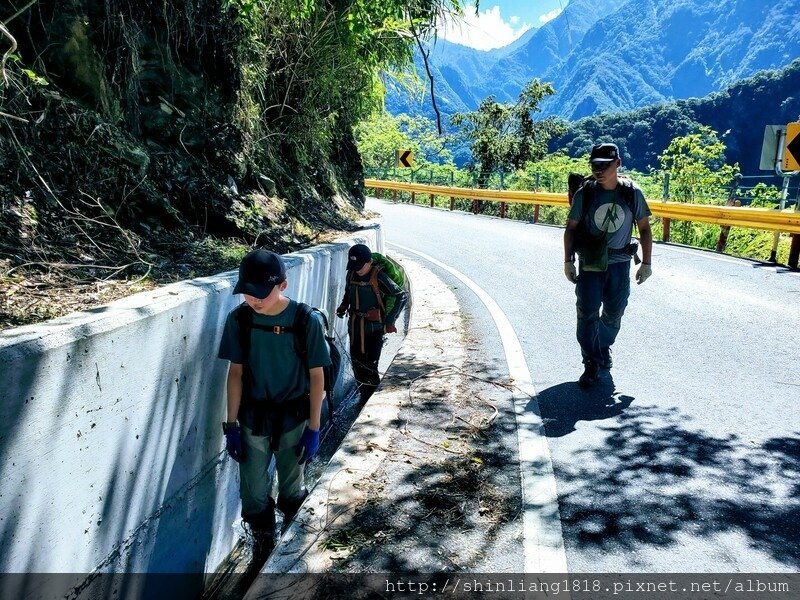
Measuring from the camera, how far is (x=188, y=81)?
5.87 metres

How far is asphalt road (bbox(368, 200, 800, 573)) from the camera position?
2.73m

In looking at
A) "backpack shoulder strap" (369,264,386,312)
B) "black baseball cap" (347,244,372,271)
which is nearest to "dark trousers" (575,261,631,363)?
"backpack shoulder strap" (369,264,386,312)

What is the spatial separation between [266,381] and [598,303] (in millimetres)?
3050

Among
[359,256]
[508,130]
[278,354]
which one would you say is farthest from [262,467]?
[508,130]

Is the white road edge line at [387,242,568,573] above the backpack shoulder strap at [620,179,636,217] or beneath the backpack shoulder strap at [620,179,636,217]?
beneath

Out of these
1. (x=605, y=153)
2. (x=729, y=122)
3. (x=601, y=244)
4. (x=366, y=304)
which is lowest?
(x=366, y=304)

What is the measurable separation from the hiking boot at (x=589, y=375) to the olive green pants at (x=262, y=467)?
2.51 meters

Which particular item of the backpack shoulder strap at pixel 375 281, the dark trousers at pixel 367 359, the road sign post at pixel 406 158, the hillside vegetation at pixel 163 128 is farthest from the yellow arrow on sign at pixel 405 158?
the backpack shoulder strap at pixel 375 281

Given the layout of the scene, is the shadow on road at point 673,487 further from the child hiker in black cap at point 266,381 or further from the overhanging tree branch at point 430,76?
the overhanging tree branch at point 430,76

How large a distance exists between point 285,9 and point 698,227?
515 inches

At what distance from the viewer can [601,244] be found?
4.77m

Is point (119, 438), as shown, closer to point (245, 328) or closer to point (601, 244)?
point (245, 328)

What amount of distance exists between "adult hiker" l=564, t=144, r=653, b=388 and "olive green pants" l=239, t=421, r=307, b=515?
258 centimetres

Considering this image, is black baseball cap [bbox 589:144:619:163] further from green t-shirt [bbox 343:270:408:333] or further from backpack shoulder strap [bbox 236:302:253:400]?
backpack shoulder strap [bbox 236:302:253:400]
